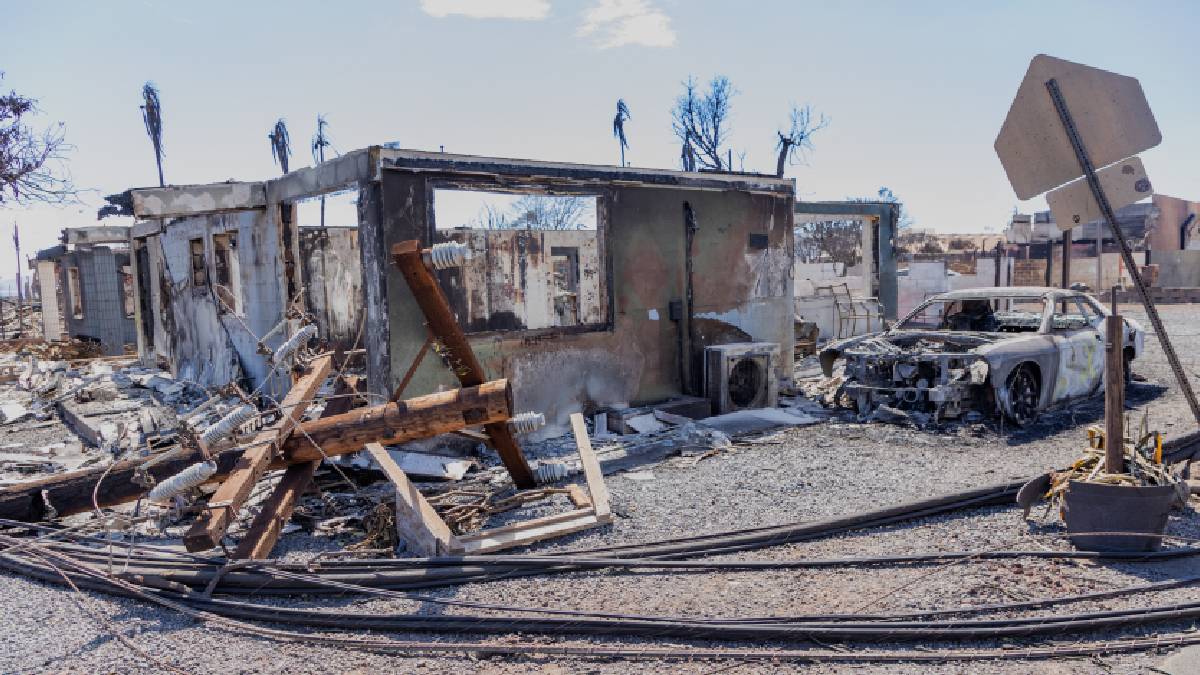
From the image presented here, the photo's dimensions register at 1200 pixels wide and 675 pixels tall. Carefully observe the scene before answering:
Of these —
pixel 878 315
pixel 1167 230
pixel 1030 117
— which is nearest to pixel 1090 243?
pixel 1167 230

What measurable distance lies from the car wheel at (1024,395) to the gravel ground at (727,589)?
1.60 metres

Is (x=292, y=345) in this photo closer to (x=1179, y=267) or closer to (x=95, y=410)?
(x=95, y=410)

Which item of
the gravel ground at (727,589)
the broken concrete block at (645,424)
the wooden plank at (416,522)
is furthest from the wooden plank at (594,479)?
the broken concrete block at (645,424)

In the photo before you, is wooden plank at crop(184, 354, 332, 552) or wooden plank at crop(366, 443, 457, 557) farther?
wooden plank at crop(366, 443, 457, 557)

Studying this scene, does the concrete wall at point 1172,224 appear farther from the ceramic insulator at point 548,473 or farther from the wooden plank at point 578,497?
the wooden plank at point 578,497

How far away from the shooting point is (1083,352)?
9102mm

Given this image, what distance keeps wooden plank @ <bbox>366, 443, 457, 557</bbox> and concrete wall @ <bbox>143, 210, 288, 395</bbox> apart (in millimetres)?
3654

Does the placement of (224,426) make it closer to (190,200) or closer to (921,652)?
(921,652)

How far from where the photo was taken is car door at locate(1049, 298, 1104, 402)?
8.80m

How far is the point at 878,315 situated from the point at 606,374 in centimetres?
974

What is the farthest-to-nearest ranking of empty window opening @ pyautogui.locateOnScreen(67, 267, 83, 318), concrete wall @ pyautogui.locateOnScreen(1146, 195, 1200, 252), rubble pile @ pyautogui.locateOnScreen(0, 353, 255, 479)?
concrete wall @ pyautogui.locateOnScreen(1146, 195, 1200, 252) < empty window opening @ pyautogui.locateOnScreen(67, 267, 83, 318) < rubble pile @ pyautogui.locateOnScreen(0, 353, 255, 479)

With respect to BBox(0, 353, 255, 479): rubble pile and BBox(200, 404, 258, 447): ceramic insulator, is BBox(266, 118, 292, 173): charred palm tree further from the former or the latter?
BBox(200, 404, 258, 447): ceramic insulator

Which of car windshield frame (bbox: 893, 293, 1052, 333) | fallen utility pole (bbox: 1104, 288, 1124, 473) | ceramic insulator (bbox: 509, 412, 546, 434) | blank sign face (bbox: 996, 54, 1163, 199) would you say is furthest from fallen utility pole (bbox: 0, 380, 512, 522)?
car windshield frame (bbox: 893, 293, 1052, 333)

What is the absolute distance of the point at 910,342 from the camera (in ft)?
30.8
